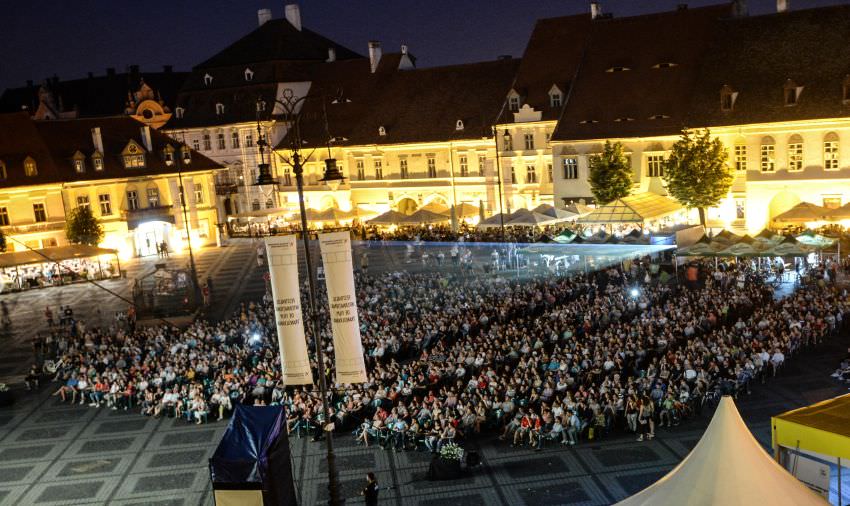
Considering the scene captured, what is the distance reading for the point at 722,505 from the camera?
11336 mm

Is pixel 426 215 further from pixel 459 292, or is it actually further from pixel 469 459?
pixel 469 459

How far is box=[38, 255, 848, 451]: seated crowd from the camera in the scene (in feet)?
65.8

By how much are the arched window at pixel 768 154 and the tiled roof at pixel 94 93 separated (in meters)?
65.3

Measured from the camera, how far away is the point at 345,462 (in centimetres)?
1969

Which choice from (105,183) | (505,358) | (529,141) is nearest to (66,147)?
(105,183)

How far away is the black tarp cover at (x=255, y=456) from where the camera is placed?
49.6 feet

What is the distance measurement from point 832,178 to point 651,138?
962cm

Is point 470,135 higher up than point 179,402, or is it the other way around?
point 470,135

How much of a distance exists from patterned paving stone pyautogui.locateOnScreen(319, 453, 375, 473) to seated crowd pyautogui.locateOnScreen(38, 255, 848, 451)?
727 mm

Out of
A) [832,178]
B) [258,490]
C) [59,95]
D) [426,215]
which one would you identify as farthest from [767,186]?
[59,95]

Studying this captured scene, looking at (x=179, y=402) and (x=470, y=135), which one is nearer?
(x=179, y=402)

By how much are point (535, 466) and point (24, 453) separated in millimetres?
13674

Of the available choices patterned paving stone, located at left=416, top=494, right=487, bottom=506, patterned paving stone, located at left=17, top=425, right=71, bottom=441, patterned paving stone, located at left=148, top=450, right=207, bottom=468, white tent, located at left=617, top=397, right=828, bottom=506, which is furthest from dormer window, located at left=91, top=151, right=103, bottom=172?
white tent, located at left=617, top=397, right=828, bottom=506

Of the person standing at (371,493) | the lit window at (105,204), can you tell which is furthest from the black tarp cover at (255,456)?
the lit window at (105,204)
